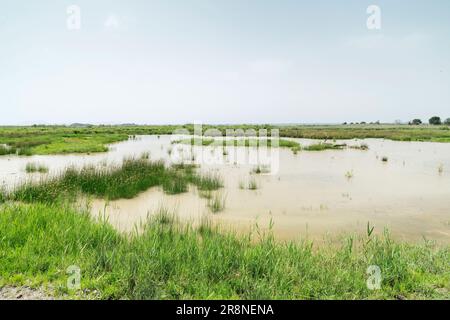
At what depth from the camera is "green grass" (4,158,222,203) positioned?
10.6 metres

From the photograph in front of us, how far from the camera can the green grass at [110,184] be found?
1062cm

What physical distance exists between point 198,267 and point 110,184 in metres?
9.22

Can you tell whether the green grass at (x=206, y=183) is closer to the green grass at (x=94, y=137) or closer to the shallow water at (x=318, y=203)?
the shallow water at (x=318, y=203)

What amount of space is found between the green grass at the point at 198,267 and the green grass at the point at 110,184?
4.42m

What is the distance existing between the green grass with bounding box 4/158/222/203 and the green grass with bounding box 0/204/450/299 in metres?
4.42

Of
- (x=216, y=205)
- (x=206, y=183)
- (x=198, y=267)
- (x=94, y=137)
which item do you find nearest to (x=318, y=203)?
(x=216, y=205)

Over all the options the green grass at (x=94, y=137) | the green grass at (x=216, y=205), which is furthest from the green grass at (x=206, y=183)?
the green grass at (x=94, y=137)

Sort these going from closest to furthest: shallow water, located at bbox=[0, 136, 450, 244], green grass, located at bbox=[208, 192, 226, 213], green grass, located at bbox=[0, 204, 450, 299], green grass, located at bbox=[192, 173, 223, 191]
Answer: green grass, located at bbox=[0, 204, 450, 299] < shallow water, located at bbox=[0, 136, 450, 244] < green grass, located at bbox=[208, 192, 226, 213] < green grass, located at bbox=[192, 173, 223, 191]

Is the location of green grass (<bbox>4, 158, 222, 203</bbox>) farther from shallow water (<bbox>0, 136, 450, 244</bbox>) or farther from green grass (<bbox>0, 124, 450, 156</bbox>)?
green grass (<bbox>0, 124, 450, 156</bbox>)

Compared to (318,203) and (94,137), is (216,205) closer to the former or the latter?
(318,203)

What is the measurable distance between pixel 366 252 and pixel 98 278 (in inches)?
204

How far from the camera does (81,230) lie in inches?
255

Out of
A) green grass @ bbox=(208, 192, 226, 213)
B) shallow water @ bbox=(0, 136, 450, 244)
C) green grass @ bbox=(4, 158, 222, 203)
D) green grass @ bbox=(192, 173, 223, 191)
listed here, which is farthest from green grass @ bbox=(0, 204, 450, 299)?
green grass @ bbox=(192, 173, 223, 191)

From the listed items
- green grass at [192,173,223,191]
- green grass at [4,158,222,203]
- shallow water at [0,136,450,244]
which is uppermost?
green grass at [4,158,222,203]
